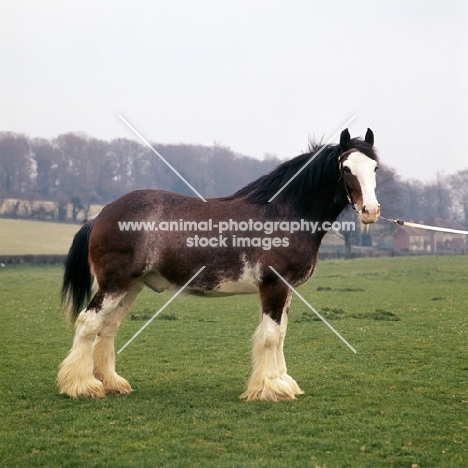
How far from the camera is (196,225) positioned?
7867mm

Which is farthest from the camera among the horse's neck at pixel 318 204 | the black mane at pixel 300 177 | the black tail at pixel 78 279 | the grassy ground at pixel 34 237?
the grassy ground at pixel 34 237

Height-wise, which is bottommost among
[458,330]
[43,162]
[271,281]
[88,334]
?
[458,330]

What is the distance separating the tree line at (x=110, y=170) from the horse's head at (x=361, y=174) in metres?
29.3

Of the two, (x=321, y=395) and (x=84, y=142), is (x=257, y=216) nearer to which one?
(x=321, y=395)

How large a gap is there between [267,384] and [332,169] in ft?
9.56

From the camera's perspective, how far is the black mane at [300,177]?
313 inches

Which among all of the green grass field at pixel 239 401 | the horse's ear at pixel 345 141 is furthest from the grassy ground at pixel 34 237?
the horse's ear at pixel 345 141

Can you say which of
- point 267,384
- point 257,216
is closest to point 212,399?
point 267,384

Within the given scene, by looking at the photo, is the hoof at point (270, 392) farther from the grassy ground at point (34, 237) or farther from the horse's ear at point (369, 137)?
the grassy ground at point (34, 237)

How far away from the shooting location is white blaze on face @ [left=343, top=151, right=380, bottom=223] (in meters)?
7.02

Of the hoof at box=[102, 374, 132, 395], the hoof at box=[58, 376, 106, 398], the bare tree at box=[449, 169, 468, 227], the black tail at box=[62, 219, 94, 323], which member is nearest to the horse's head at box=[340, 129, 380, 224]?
the black tail at box=[62, 219, 94, 323]

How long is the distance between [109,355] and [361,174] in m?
4.20

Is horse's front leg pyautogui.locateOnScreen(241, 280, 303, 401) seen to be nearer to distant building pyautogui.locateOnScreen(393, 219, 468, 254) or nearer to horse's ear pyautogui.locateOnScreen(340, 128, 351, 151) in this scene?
horse's ear pyautogui.locateOnScreen(340, 128, 351, 151)

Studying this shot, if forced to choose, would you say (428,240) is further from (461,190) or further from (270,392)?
(270,392)
